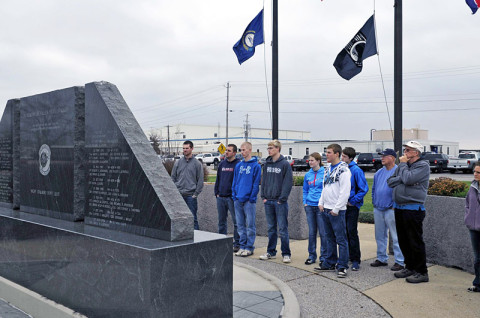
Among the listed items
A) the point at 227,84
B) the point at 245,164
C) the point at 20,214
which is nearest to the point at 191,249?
the point at 20,214

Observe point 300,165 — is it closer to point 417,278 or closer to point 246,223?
point 246,223

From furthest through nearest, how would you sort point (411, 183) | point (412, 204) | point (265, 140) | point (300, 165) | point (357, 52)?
1. point (265, 140)
2. point (300, 165)
3. point (357, 52)
4. point (412, 204)
5. point (411, 183)

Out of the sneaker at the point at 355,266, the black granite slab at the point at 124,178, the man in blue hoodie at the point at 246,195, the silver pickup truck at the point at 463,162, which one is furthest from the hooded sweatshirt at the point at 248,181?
the silver pickup truck at the point at 463,162

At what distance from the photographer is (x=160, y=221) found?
3.72 meters

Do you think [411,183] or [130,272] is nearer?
[130,272]

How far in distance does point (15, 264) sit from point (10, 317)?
85cm

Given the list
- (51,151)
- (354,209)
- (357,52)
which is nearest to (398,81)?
(357,52)

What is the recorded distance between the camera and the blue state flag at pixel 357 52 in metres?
9.12

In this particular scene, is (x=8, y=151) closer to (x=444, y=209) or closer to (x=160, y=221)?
(x=160, y=221)

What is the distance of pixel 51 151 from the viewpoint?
5.18 meters

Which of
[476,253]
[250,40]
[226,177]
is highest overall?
[250,40]

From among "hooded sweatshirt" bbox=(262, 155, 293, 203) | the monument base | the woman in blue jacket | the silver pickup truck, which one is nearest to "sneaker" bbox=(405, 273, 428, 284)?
the woman in blue jacket

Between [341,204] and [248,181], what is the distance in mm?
1795

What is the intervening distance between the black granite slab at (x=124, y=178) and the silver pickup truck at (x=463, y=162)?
3263cm
